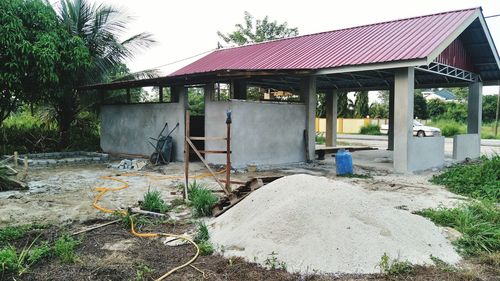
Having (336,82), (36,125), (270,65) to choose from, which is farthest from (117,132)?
(336,82)

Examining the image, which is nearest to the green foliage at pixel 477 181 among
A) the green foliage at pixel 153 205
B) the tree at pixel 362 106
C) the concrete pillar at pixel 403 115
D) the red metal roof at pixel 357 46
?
the concrete pillar at pixel 403 115

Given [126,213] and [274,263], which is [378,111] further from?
[274,263]

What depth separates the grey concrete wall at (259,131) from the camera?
1080 centimetres

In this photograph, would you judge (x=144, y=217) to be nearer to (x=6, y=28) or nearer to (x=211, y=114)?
(x=211, y=114)

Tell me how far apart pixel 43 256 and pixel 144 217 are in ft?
5.70

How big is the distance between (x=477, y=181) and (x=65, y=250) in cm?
793

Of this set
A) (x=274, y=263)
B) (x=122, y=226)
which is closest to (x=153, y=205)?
(x=122, y=226)

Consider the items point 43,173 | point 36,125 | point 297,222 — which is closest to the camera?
point 297,222

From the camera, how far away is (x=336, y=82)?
1681 centimetres

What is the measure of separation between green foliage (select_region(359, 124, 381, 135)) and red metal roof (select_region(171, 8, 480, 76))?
1881 cm

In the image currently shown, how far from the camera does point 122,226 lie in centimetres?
541

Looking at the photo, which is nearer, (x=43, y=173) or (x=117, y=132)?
(x=43, y=173)

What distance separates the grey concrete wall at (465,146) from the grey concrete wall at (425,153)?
155cm

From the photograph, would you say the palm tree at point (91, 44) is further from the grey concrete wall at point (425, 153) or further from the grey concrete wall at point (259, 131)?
the grey concrete wall at point (425, 153)
